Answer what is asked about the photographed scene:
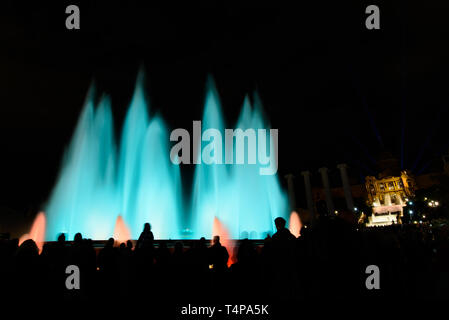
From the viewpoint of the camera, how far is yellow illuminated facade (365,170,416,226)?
73.9 metres

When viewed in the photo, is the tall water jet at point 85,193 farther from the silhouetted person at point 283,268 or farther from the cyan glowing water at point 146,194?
the silhouetted person at point 283,268

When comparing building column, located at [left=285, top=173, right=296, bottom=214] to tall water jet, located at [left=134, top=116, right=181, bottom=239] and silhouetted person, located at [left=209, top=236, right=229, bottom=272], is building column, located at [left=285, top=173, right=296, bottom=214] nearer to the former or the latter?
tall water jet, located at [left=134, top=116, right=181, bottom=239]

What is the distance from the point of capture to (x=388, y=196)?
77688 mm

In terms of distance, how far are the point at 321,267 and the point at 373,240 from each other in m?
2.21

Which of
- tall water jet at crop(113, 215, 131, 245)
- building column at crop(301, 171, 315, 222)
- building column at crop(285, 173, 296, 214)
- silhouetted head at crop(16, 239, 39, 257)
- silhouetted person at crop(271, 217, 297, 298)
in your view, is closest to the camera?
silhouetted person at crop(271, 217, 297, 298)

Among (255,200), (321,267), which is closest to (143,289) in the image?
(321,267)

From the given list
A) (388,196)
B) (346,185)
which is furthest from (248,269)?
(388,196)

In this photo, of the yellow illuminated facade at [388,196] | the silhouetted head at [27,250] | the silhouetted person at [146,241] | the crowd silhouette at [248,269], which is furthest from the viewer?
the yellow illuminated facade at [388,196]

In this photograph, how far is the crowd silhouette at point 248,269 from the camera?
235 inches

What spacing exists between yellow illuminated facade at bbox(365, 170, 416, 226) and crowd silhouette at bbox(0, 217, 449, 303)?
75.2 m

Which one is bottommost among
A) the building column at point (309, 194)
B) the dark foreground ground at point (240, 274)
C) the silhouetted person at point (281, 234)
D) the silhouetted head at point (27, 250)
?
the dark foreground ground at point (240, 274)

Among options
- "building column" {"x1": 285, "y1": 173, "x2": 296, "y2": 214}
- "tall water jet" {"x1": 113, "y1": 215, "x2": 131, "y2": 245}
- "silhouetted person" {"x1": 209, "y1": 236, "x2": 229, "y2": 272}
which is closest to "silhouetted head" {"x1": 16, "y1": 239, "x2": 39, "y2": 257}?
"silhouetted person" {"x1": 209, "y1": 236, "x2": 229, "y2": 272}

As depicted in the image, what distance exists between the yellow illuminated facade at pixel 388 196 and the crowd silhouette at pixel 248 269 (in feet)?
247

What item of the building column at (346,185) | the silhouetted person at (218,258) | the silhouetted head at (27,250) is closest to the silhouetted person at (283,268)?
the silhouetted person at (218,258)
